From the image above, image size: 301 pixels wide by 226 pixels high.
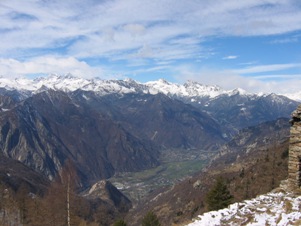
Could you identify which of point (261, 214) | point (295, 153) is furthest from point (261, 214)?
point (295, 153)

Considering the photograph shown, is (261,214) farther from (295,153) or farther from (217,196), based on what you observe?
(217,196)

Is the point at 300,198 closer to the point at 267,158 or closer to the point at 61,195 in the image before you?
the point at 61,195

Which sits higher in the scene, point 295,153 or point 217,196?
point 295,153

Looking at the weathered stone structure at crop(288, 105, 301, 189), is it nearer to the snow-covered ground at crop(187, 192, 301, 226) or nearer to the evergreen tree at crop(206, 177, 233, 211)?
the snow-covered ground at crop(187, 192, 301, 226)

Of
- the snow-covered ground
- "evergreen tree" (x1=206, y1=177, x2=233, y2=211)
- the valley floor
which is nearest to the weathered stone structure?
the valley floor

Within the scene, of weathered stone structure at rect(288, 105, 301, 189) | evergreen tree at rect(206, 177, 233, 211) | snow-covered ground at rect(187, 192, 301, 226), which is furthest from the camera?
evergreen tree at rect(206, 177, 233, 211)

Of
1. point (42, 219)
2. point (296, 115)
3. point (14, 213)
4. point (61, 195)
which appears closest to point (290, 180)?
point (296, 115)

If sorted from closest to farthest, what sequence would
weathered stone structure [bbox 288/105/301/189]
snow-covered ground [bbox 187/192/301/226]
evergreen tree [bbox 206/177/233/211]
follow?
snow-covered ground [bbox 187/192/301/226] → weathered stone structure [bbox 288/105/301/189] → evergreen tree [bbox 206/177/233/211]
